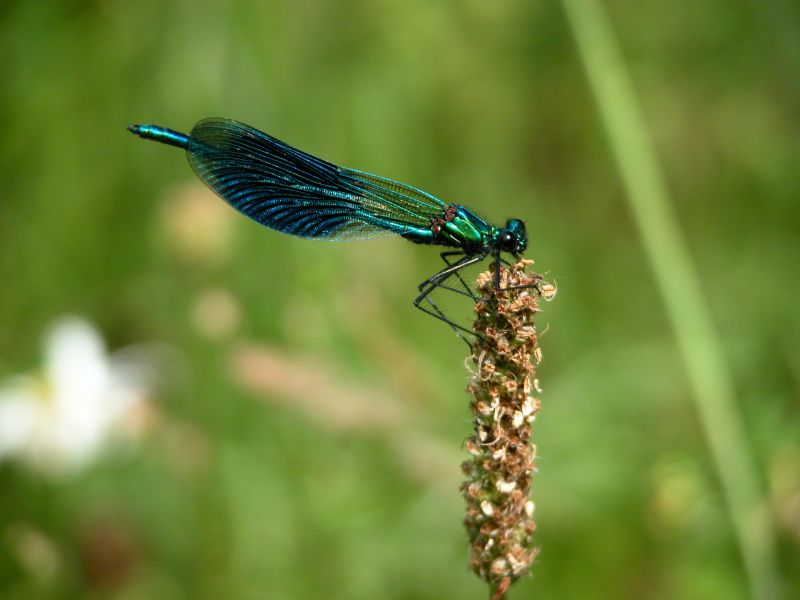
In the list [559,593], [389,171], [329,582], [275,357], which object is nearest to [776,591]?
[559,593]

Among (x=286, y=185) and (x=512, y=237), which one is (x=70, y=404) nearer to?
(x=286, y=185)

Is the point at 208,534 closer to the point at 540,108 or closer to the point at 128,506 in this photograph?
the point at 128,506

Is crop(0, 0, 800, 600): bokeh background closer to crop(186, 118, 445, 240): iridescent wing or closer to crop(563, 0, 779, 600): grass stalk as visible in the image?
crop(563, 0, 779, 600): grass stalk

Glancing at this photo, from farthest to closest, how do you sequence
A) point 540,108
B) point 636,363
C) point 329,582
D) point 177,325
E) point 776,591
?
point 540,108, point 636,363, point 177,325, point 329,582, point 776,591

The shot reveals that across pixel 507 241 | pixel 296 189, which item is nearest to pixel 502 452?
pixel 507 241

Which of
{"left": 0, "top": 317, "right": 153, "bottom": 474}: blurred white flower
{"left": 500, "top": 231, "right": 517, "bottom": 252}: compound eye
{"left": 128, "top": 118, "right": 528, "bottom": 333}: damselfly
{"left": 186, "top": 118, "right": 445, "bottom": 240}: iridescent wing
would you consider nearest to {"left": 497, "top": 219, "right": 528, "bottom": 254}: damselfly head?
{"left": 500, "top": 231, "right": 517, "bottom": 252}: compound eye
